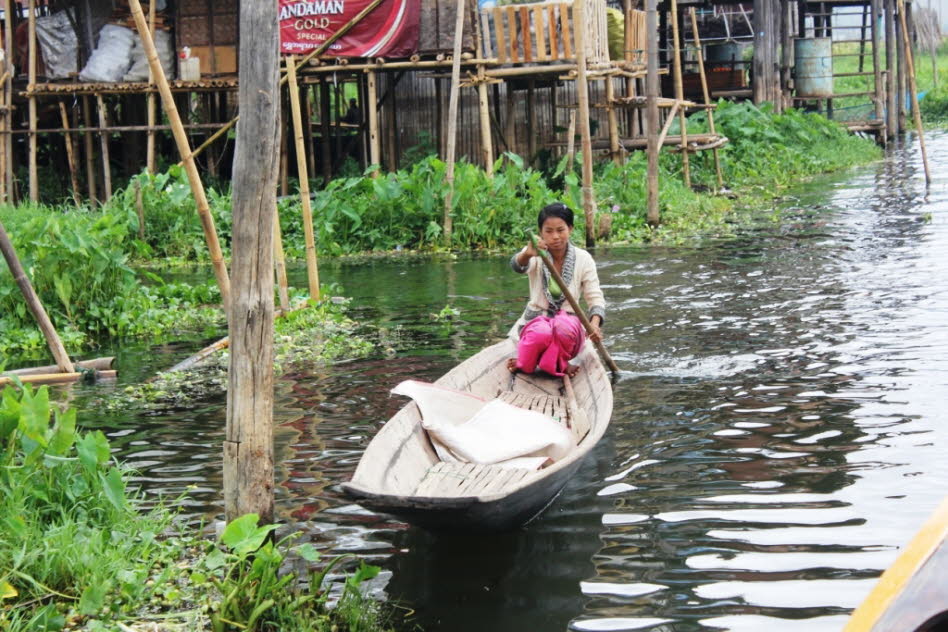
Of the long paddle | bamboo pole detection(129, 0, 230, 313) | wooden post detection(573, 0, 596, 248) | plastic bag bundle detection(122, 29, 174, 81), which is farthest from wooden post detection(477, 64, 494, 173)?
bamboo pole detection(129, 0, 230, 313)

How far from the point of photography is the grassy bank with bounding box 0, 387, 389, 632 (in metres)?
3.77

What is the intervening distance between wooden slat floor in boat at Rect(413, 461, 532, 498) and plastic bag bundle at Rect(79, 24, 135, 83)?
12.1m

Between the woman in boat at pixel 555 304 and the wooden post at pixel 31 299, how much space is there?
2967 mm

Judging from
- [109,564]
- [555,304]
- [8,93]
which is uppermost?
[8,93]

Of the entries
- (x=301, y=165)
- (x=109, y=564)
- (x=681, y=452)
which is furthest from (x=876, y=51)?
(x=109, y=564)

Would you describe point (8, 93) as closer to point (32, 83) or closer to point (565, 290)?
point (32, 83)

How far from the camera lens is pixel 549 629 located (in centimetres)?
400

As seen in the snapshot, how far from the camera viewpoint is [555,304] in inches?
277

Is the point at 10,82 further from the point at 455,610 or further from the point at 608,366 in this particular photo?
the point at 455,610

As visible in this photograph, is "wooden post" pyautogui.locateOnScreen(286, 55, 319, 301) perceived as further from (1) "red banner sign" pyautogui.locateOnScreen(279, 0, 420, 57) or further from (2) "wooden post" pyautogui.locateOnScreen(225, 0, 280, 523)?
(1) "red banner sign" pyautogui.locateOnScreen(279, 0, 420, 57)

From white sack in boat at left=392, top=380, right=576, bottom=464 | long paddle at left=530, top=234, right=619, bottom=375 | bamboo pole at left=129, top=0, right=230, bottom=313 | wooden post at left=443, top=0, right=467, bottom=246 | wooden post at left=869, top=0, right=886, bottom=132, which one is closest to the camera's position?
white sack in boat at left=392, top=380, right=576, bottom=464

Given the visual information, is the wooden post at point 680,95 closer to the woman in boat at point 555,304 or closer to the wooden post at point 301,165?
the wooden post at point 301,165

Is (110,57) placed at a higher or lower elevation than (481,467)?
higher

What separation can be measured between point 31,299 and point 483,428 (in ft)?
10.5
